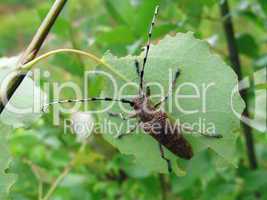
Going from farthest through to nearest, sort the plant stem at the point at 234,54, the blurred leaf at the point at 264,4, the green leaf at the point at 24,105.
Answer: the plant stem at the point at 234,54 → the blurred leaf at the point at 264,4 → the green leaf at the point at 24,105

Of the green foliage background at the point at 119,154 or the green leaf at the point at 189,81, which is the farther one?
the green foliage background at the point at 119,154

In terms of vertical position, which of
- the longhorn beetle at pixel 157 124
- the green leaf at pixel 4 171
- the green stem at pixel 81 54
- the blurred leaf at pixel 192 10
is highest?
the blurred leaf at pixel 192 10

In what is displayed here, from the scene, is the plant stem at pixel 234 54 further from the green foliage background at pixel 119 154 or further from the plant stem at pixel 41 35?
the plant stem at pixel 41 35

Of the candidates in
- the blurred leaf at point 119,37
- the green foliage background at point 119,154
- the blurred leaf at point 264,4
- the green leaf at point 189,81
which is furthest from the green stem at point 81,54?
the blurred leaf at point 264,4

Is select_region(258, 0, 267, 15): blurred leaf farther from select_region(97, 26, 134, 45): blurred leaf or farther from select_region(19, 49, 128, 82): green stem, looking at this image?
select_region(19, 49, 128, 82): green stem

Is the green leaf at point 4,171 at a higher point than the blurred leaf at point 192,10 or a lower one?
lower

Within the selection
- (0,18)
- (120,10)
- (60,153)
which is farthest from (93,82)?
(0,18)

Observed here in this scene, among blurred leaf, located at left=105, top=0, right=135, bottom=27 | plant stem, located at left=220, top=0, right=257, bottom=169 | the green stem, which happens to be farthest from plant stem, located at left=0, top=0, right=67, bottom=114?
plant stem, located at left=220, top=0, right=257, bottom=169

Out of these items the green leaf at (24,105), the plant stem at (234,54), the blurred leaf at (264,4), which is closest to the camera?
the green leaf at (24,105)
